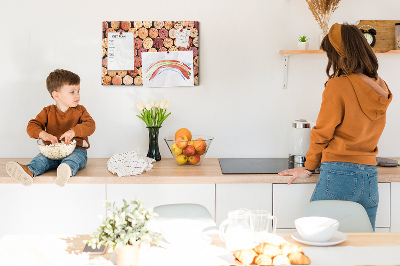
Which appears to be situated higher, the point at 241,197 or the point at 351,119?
the point at 351,119

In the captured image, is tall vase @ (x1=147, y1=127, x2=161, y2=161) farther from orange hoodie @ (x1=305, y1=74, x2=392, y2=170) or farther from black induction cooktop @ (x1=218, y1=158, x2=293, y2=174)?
orange hoodie @ (x1=305, y1=74, x2=392, y2=170)

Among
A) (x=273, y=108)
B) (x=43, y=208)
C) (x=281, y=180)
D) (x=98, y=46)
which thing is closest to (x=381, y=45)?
(x=273, y=108)

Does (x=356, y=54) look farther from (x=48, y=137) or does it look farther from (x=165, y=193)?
(x=48, y=137)

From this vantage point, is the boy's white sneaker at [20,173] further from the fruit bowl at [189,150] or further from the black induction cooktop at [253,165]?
the black induction cooktop at [253,165]

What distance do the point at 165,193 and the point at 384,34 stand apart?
1.70 m

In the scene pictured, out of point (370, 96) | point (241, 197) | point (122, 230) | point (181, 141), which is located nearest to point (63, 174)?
point (181, 141)

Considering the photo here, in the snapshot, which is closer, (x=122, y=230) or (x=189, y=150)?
(x=122, y=230)

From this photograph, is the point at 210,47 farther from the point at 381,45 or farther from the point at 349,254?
the point at 349,254

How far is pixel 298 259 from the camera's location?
4.24ft

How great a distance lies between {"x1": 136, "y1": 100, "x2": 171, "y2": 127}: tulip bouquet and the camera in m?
2.91

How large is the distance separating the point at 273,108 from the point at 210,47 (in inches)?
21.9

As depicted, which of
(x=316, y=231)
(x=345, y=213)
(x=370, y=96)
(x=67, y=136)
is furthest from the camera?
(x=67, y=136)

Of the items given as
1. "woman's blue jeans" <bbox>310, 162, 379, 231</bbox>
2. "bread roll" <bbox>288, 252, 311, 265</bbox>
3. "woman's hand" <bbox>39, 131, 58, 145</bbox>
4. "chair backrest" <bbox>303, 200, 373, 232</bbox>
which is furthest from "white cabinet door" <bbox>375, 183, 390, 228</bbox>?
"woman's hand" <bbox>39, 131, 58, 145</bbox>

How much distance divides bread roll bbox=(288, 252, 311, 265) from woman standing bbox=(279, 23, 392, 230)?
975 millimetres
